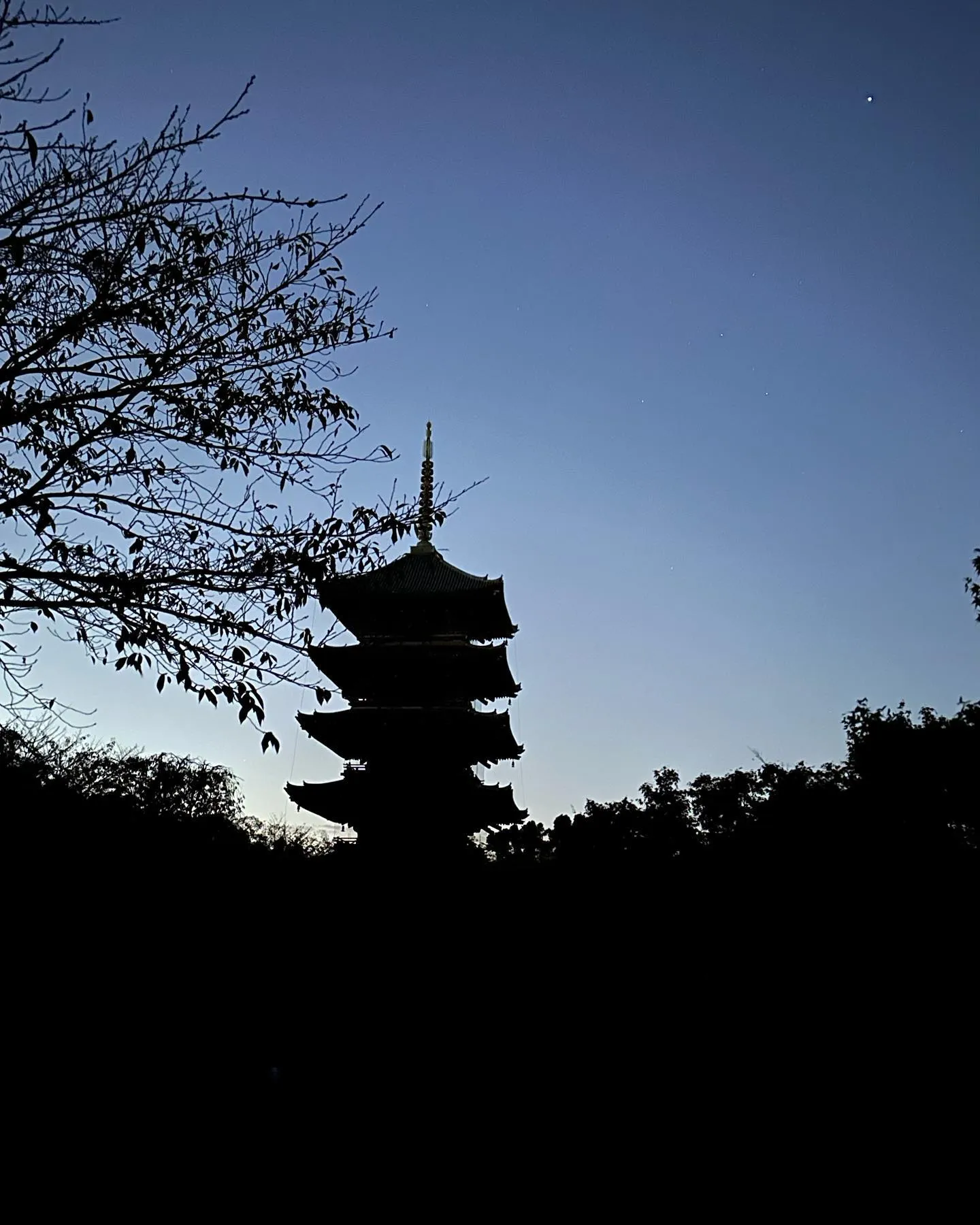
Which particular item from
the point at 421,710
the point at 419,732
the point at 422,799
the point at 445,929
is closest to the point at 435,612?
the point at 421,710

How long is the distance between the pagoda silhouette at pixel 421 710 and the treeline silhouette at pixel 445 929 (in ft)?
47.5

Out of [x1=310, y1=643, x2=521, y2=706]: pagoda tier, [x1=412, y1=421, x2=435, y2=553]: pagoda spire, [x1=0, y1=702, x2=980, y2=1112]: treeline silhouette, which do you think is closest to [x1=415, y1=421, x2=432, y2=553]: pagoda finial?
[x1=412, y1=421, x2=435, y2=553]: pagoda spire

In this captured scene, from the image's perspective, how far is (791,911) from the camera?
167 inches

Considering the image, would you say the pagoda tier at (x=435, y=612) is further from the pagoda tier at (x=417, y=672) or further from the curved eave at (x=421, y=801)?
the curved eave at (x=421, y=801)

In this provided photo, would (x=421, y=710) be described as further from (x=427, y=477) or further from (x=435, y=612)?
(x=427, y=477)

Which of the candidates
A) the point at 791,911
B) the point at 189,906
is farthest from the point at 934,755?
the point at 189,906

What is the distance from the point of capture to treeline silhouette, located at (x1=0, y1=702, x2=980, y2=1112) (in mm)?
4113

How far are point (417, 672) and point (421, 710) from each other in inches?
42.3

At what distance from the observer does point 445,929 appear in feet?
15.7

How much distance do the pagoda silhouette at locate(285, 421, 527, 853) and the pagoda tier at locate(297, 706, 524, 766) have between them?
0.03m

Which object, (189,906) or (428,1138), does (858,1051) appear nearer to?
(428,1138)

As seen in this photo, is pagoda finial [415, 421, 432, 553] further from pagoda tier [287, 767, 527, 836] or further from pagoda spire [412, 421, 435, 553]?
pagoda tier [287, 767, 527, 836]

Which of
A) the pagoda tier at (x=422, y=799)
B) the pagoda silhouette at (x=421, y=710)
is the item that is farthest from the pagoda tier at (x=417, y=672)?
the pagoda tier at (x=422, y=799)

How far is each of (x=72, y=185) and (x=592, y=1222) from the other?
233 inches
